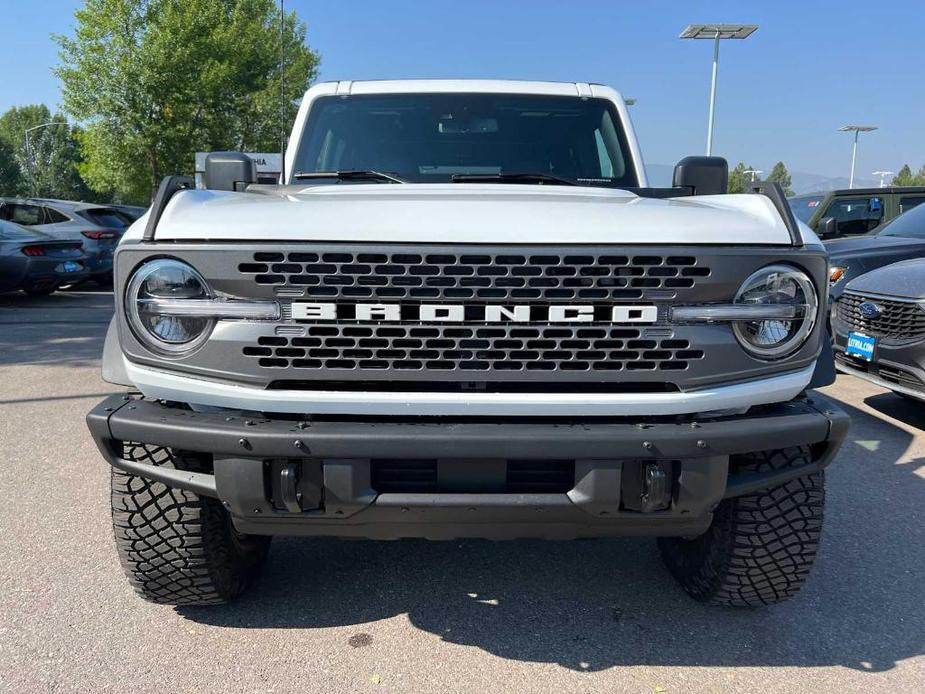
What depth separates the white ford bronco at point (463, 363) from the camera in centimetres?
213

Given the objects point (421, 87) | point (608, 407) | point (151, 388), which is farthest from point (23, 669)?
point (421, 87)

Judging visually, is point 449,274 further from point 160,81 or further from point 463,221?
point 160,81

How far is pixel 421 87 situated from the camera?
4031mm

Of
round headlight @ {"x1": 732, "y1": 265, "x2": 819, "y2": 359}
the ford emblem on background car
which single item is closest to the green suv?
the ford emblem on background car

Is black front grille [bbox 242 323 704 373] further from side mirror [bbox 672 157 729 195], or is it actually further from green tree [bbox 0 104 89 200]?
green tree [bbox 0 104 89 200]

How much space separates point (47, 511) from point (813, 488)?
11.4 ft

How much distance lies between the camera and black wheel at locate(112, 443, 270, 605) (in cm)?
253

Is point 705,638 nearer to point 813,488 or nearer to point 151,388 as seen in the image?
point 813,488

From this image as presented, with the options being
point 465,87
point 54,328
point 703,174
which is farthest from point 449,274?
point 54,328

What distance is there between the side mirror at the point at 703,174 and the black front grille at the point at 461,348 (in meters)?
1.57

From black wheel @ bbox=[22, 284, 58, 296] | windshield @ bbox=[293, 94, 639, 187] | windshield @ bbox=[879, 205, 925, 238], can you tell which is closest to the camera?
windshield @ bbox=[293, 94, 639, 187]

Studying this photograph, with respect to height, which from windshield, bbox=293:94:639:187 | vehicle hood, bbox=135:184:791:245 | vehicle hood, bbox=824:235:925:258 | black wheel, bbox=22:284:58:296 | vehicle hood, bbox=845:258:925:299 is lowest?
black wheel, bbox=22:284:58:296

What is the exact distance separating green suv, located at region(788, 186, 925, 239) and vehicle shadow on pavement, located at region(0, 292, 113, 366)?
9115 millimetres

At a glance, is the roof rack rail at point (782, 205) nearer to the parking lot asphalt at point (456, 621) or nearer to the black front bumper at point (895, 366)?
the parking lot asphalt at point (456, 621)
